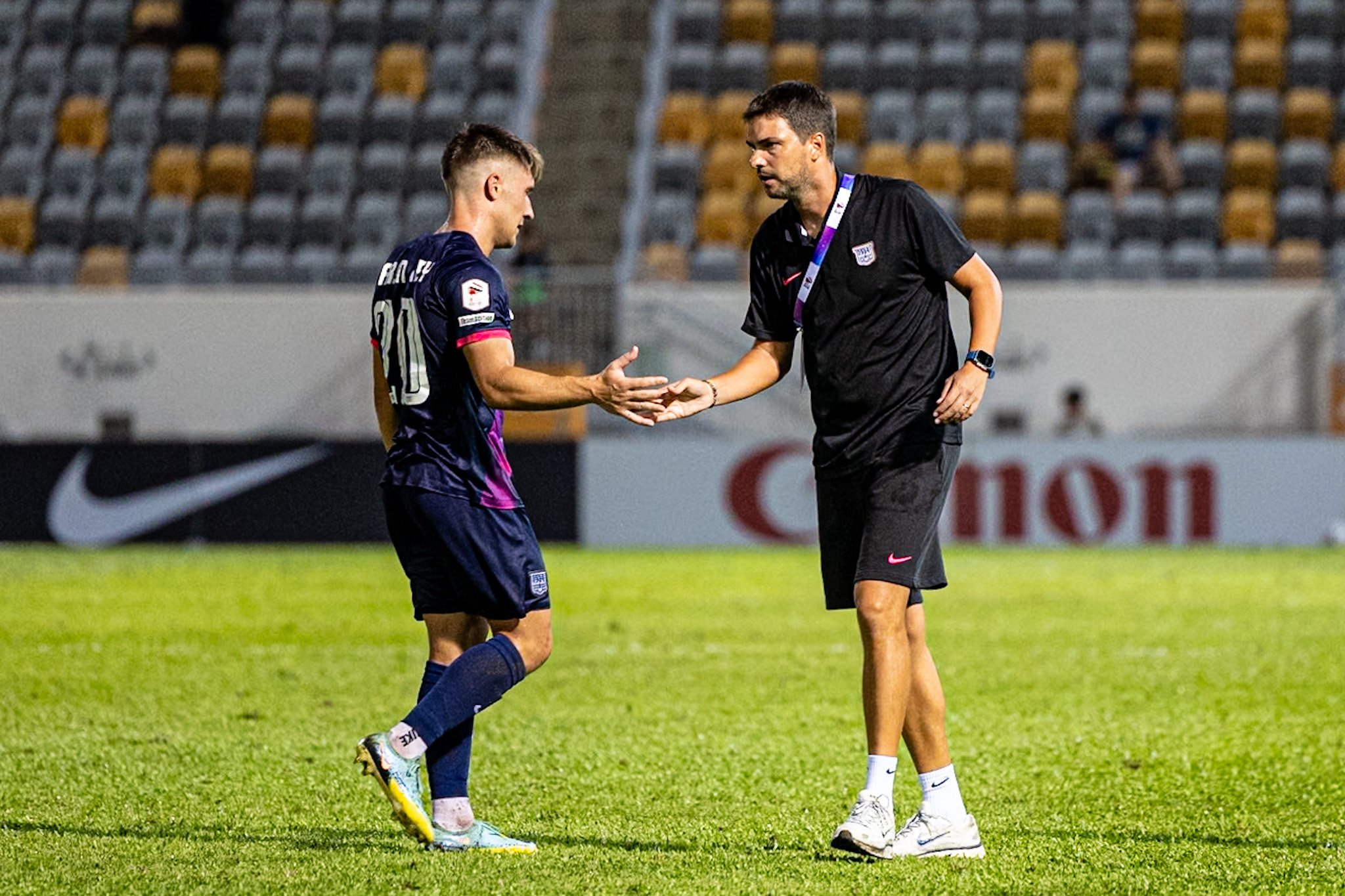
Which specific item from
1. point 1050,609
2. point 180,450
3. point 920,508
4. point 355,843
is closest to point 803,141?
point 920,508

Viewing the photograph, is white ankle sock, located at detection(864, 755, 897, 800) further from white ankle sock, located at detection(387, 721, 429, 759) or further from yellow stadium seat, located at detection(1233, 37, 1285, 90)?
yellow stadium seat, located at detection(1233, 37, 1285, 90)

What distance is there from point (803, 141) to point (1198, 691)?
456cm

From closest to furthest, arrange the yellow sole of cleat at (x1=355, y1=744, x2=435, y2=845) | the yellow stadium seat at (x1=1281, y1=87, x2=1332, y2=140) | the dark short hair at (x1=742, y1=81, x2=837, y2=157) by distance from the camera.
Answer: the yellow sole of cleat at (x1=355, y1=744, x2=435, y2=845) → the dark short hair at (x1=742, y1=81, x2=837, y2=157) → the yellow stadium seat at (x1=1281, y1=87, x2=1332, y2=140)

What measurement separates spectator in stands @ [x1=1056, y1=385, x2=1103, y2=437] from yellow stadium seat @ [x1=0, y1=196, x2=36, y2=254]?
1259 cm

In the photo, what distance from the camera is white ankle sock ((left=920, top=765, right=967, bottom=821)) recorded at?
538cm

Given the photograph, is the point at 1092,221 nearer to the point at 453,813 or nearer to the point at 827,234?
the point at 827,234

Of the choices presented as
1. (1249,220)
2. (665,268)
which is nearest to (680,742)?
(665,268)

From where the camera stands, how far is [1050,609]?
12.9m

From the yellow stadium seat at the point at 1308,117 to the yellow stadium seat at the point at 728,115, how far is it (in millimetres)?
6526

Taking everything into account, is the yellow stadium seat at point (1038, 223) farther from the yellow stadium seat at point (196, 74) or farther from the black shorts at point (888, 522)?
the black shorts at point (888, 522)

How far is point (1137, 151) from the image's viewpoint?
22.6 m

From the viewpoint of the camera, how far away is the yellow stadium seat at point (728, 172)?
2336 cm

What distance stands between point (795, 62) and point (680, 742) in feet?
60.5

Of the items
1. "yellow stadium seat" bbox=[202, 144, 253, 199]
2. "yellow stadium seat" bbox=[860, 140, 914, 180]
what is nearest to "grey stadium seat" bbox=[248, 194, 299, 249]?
"yellow stadium seat" bbox=[202, 144, 253, 199]
